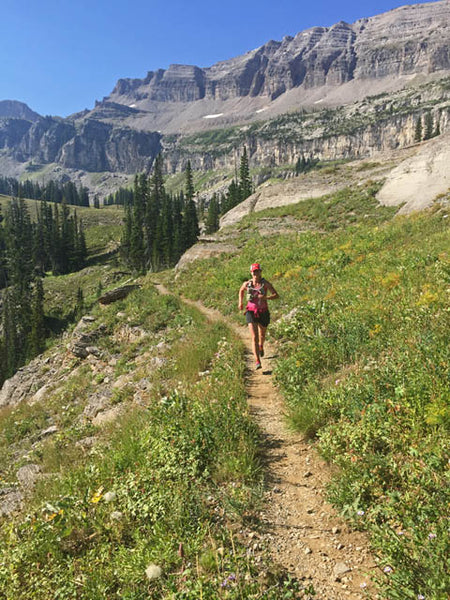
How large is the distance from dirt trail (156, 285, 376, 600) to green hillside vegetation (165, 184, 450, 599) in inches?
7.9

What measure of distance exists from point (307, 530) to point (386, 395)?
2.17 metres

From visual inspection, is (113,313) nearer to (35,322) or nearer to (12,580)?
(12,580)

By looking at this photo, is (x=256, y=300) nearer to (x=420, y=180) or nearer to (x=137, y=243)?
(x=420, y=180)

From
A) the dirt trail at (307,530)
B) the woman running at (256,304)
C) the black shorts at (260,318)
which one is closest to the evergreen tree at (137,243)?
the woman running at (256,304)

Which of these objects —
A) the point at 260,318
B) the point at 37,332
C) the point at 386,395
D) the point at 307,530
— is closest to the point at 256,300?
the point at 260,318

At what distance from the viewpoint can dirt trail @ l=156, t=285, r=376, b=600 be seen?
10.9ft

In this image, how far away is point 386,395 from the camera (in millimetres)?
5105

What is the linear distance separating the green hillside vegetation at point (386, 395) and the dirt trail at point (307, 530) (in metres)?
0.20

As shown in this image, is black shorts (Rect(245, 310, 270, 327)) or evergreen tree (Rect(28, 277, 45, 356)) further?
evergreen tree (Rect(28, 277, 45, 356))

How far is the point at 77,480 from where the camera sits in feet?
17.1

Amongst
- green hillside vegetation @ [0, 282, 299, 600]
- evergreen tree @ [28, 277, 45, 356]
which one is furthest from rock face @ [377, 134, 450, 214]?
evergreen tree @ [28, 277, 45, 356]

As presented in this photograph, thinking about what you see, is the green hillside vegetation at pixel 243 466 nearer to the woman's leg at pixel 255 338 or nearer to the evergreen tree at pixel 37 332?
the woman's leg at pixel 255 338

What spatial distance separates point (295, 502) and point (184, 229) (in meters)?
82.8

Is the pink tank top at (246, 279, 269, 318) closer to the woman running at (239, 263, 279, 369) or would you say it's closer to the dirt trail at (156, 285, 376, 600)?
the woman running at (239, 263, 279, 369)
